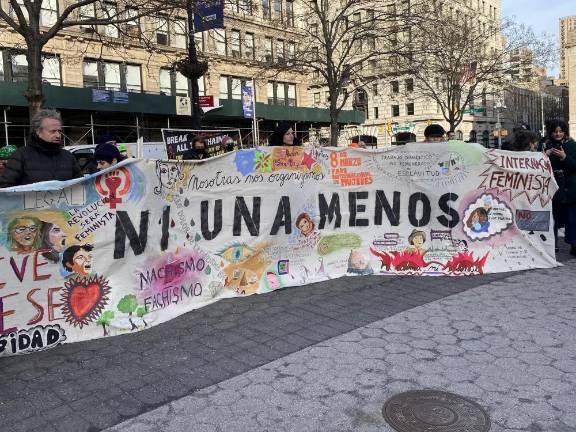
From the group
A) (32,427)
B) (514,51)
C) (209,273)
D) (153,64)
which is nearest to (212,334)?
(209,273)

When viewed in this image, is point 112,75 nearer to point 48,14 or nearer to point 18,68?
point 48,14

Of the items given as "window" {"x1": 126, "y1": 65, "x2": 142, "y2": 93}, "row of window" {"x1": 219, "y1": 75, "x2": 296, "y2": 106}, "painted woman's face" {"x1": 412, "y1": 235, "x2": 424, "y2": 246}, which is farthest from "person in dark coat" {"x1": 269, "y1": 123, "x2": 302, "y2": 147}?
"row of window" {"x1": 219, "y1": 75, "x2": 296, "y2": 106}

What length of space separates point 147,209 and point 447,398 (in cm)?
300

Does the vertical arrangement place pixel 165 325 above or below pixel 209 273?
below

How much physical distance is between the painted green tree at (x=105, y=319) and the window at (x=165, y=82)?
3287 centimetres

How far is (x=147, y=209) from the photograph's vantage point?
15.7 ft

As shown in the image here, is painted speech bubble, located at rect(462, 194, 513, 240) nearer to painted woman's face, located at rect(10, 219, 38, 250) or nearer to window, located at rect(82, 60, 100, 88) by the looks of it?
painted woman's face, located at rect(10, 219, 38, 250)

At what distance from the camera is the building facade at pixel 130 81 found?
2500cm

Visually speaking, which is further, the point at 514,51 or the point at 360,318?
the point at 514,51

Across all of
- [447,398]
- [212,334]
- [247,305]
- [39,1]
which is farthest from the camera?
[39,1]

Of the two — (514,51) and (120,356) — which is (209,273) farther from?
(514,51)

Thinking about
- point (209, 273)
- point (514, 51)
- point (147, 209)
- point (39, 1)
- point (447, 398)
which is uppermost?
point (514, 51)

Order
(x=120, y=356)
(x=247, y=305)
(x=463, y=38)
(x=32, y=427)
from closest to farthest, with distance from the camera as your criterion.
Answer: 1. (x=32, y=427)
2. (x=120, y=356)
3. (x=247, y=305)
4. (x=463, y=38)

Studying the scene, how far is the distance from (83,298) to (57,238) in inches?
21.3
